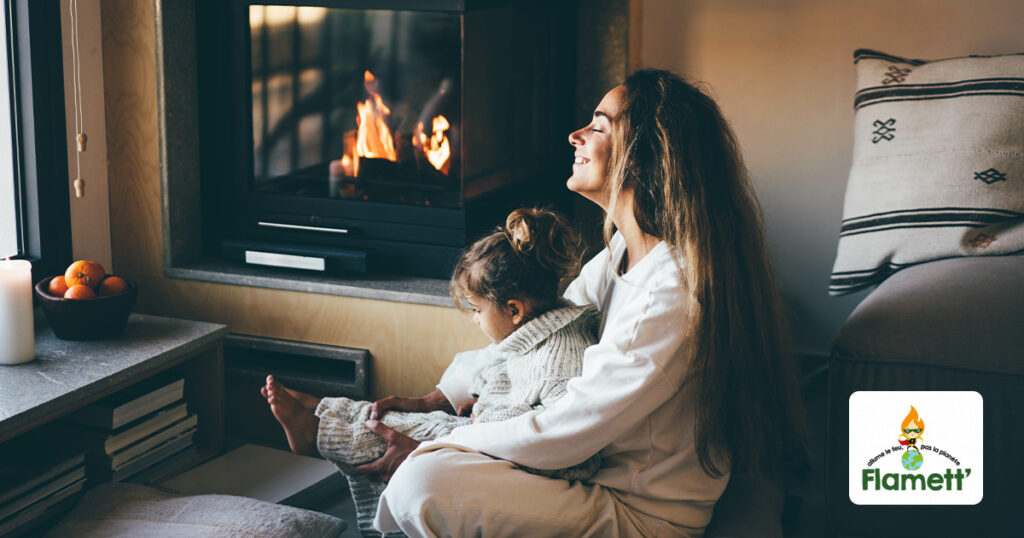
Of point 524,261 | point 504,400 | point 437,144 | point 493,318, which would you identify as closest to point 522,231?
point 524,261

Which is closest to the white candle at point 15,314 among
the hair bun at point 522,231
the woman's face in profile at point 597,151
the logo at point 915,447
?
the hair bun at point 522,231

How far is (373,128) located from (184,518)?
97cm

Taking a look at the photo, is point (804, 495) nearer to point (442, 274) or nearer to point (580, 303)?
point (580, 303)

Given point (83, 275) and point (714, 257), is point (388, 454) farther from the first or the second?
point (83, 275)

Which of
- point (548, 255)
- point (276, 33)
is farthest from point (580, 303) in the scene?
point (276, 33)

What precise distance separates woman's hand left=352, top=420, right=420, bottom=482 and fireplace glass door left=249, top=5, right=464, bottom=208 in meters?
0.70

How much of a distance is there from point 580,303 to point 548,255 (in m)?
0.22

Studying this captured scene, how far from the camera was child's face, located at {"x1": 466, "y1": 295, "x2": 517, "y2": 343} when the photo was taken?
5.68ft

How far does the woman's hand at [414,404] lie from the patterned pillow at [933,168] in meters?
0.82

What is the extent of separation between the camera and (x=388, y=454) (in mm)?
1717

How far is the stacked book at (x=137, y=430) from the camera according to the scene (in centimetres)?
200

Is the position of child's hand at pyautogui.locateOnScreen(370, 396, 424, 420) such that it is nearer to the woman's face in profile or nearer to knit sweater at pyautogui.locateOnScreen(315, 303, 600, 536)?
knit sweater at pyautogui.locateOnScreen(315, 303, 600, 536)

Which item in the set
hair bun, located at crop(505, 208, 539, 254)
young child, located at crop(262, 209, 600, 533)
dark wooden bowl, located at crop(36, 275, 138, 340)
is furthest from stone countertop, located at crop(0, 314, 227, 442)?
hair bun, located at crop(505, 208, 539, 254)

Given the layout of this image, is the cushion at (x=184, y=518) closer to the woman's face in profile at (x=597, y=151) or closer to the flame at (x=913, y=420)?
the woman's face in profile at (x=597, y=151)
